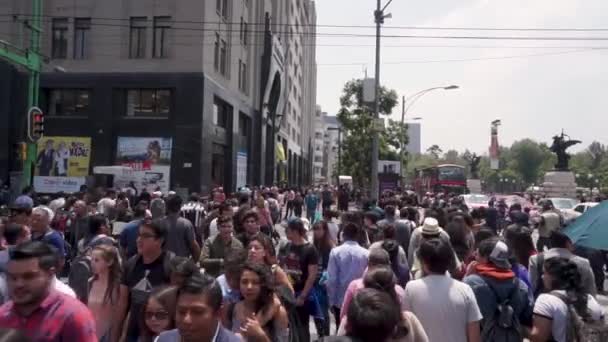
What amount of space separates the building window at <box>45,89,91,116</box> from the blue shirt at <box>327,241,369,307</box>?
2605 centimetres

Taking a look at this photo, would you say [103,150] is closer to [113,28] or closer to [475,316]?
[113,28]

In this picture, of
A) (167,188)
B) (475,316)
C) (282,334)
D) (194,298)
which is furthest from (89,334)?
(167,188)

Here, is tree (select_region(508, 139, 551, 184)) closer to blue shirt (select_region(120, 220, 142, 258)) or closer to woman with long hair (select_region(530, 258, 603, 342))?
blue shirt (select_region(120, 220, 142, 258))

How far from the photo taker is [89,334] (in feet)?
10.3

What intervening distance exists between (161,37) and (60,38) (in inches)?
220

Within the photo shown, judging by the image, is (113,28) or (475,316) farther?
(113,28)

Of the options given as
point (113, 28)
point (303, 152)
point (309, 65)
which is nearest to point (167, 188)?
point (113, 28)

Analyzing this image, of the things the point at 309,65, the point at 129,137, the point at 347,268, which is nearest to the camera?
the point at 347,268

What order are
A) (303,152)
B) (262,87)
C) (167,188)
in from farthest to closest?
1. (303,152)
2. (262,87)
3. (167,188)

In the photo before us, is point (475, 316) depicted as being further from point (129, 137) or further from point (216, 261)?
point (129, 137)

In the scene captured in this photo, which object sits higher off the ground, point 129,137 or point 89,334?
point 129,137

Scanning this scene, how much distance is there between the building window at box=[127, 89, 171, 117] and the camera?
29.2 meters

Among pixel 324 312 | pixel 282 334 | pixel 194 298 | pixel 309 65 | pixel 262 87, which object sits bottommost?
pixel 324 312

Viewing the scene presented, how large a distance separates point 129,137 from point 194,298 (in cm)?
2724
